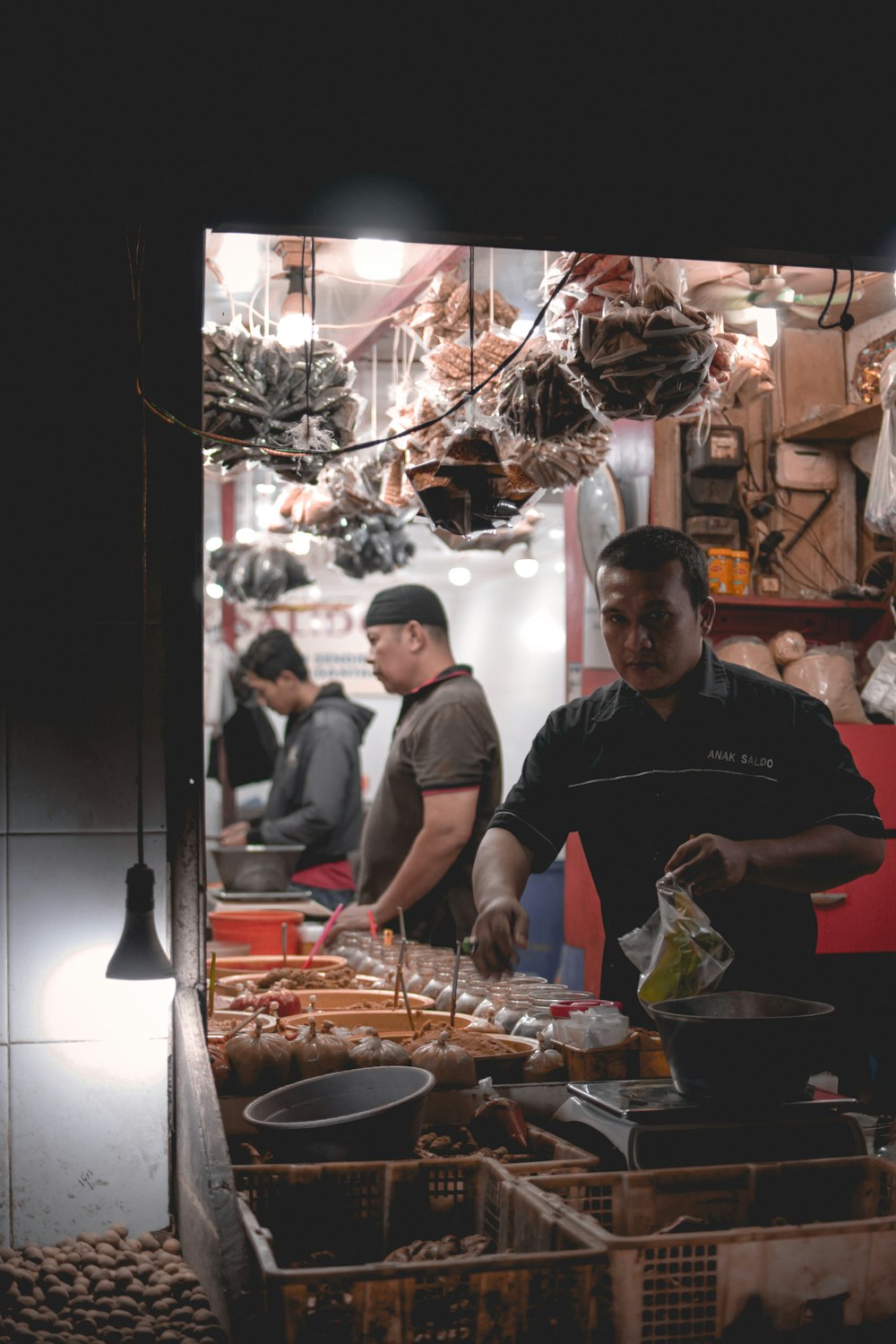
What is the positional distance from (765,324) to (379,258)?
4.22 ft

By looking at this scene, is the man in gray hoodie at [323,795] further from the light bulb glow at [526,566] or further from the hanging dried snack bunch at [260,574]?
the light bulb glow at [526,566]

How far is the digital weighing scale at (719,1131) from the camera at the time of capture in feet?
5.82

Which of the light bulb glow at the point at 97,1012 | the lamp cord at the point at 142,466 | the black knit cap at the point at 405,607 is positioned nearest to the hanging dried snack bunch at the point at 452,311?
the black knit cap at the point at 405,607

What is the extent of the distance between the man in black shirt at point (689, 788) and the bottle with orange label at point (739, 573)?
5.81 feet

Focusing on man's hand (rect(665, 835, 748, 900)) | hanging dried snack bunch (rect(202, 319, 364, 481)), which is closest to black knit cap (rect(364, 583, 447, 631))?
hanging dried snack bunch (rect(202, 319, 364, 481))

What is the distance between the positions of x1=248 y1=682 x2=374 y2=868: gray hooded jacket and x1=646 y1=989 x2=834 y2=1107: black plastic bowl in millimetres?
4312

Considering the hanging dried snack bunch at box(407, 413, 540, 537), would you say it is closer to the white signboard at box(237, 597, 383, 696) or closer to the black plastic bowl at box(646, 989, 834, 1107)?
the black plastic bowl at box(646, 989, 834, 1107)

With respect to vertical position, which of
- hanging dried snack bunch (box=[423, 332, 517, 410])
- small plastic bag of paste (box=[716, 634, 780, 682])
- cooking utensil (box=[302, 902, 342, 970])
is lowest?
cooking utensil (box=[302, 902, 342, 970])

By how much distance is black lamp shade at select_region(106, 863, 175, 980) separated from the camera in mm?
1981

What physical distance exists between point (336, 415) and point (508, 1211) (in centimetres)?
262

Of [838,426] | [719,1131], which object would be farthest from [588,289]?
[838,426]

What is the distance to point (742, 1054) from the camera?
1.82 m

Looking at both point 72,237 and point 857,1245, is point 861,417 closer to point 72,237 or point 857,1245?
point 72,237

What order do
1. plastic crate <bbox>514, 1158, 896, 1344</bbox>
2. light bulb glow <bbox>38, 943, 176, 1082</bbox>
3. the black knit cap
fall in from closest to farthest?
plastic crate <bbox>514, 1158, 896, 1344</bbox> < light bulb glow <bbox>38, 943, 176, 1082</bbox> < the black knit cap
